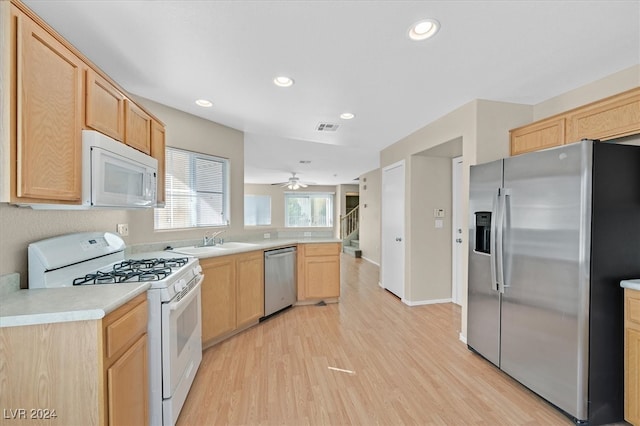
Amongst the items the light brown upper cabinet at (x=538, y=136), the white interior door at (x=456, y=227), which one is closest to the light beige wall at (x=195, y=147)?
the white interior door at (x=456, y=227)

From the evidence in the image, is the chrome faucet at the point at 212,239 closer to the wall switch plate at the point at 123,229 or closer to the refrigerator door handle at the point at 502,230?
the wall switch plate at the point at 123,229

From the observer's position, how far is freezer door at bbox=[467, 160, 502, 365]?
2279 mm

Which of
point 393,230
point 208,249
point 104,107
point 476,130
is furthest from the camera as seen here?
point 393,230

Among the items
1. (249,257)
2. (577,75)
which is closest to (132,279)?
(249,257)

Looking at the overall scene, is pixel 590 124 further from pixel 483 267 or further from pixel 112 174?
pixel 112 174

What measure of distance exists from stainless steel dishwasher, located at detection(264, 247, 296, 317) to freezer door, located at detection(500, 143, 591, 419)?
241cm

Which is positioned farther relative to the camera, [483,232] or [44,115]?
[483,232]

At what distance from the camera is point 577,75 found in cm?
221

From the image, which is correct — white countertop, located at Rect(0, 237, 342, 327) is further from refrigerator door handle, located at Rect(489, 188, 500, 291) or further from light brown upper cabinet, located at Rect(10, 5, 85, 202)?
refrigerator door handle, located at Rect(489, 188, 500, 291)

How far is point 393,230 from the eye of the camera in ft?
14.5

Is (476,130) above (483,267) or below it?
above

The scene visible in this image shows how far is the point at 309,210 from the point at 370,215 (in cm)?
359

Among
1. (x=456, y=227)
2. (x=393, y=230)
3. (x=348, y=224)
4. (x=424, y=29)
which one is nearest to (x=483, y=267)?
(x=456, y=227)

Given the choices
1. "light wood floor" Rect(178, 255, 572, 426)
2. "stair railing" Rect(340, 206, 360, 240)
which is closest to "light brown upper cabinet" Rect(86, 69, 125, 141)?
"light wood floor" Rect(178, 255, 572, 426)
